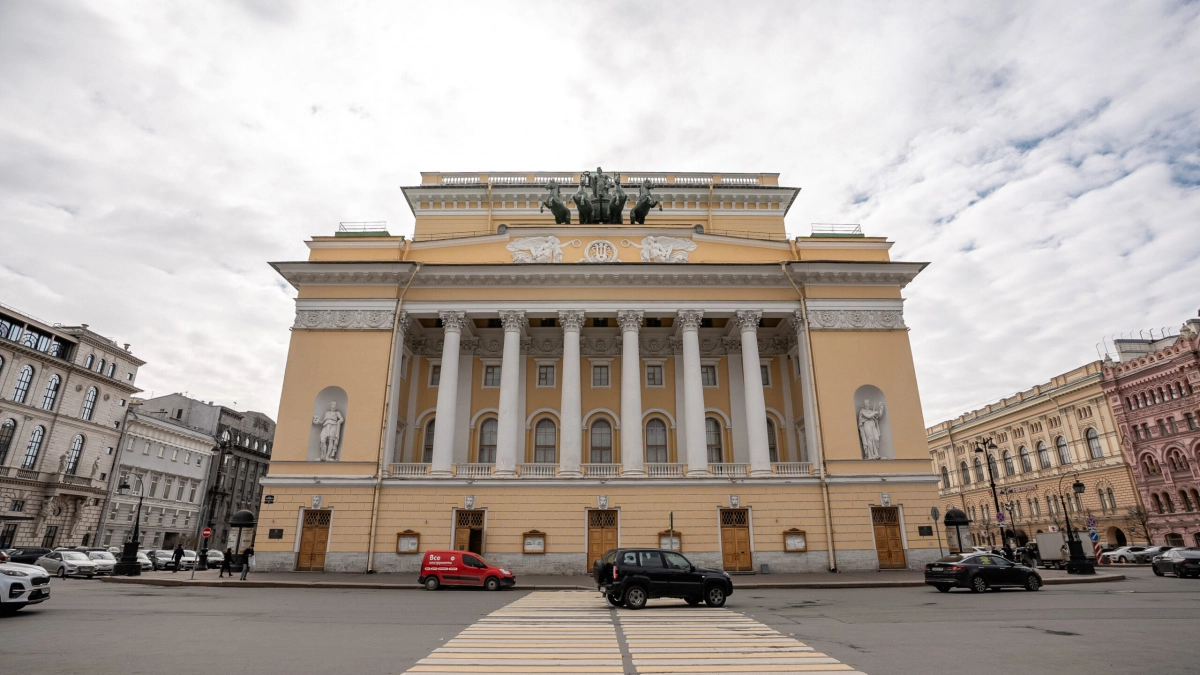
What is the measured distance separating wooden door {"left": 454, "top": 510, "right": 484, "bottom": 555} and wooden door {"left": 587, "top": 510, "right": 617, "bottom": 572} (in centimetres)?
444

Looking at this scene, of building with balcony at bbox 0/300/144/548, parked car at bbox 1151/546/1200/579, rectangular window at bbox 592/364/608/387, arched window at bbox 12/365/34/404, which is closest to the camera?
parked car at bbox 1151/546/1200/579

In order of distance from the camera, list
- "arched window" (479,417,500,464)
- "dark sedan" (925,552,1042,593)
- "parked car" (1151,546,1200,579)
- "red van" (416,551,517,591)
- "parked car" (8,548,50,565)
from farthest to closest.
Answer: "arched window" (479,417,500,464) < "parked car" (8,548,50,565) < "parked car" (1151,546,1200,579) < "red van" (416,551,517,591) < "dark sedan" (925,552,1042,593)

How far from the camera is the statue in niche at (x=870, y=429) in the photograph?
26.5 meters

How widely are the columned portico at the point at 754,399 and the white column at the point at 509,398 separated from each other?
10.3 meters

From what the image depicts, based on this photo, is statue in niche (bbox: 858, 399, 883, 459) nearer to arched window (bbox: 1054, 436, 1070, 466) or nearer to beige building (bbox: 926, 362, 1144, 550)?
beige building (bbox: 926, 362, 1144, 550)

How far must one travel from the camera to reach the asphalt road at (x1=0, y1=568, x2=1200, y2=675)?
7.63m

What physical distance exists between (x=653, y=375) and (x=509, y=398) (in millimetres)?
8437

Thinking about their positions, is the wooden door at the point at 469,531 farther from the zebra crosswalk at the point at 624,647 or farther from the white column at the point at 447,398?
the zebra crosswalk at the point at 624,647

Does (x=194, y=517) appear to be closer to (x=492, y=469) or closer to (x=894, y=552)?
(x=492, y=469)

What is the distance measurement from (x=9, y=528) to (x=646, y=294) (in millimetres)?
Answer: 50194

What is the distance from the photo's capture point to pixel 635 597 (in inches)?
538

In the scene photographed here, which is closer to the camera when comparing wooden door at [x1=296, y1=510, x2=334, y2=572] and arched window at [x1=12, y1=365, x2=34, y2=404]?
wooden door at [x1=296, y1=510, x2=334, y2=572]

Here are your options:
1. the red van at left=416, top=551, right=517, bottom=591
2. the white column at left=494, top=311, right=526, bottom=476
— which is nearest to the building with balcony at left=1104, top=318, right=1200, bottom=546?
the white column at left=494, top=311, right=526, bottom=476

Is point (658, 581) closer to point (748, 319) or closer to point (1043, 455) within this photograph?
point (748, 319)
